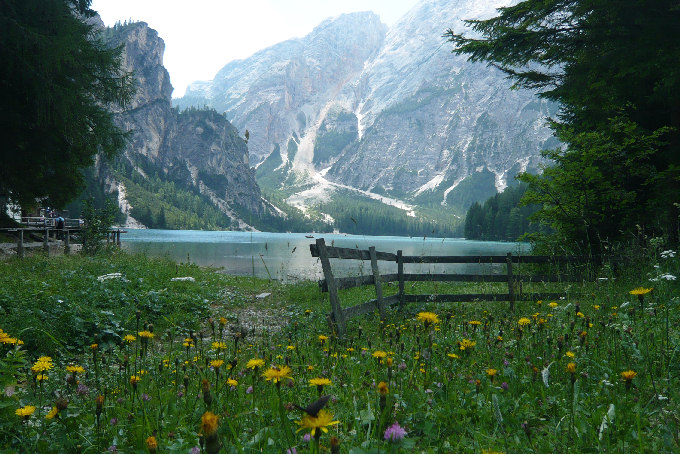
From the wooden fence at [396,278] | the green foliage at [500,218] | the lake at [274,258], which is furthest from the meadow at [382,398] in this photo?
the green foliage at [500,218]

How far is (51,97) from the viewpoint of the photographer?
12680mm

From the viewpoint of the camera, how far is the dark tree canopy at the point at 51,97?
12344 millimetres

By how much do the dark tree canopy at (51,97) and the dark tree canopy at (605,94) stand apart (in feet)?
43.6

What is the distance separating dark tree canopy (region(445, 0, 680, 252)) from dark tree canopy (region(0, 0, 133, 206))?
13.3 meters

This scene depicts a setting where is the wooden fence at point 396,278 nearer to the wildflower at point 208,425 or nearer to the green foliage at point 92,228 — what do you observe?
the wildflower at point 208,425

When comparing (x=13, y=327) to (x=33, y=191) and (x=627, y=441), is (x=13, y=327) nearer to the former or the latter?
(x=627, y=441)

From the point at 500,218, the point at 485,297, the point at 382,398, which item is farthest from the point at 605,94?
the point at 500,218

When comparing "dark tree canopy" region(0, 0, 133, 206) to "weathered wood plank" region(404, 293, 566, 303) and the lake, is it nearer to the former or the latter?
the lake

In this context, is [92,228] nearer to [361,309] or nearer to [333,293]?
[361,309]

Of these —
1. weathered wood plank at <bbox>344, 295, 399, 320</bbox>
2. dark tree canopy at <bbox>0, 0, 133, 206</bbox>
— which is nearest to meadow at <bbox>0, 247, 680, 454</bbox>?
weathered wood plank at <bbox>344, 295, 399, 320</bbox>

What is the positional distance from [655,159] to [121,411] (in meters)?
14.5

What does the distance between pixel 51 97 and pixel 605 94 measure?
17.0m

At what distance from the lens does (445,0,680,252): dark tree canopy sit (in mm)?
8398

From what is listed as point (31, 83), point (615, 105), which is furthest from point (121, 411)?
point (31, 83)
